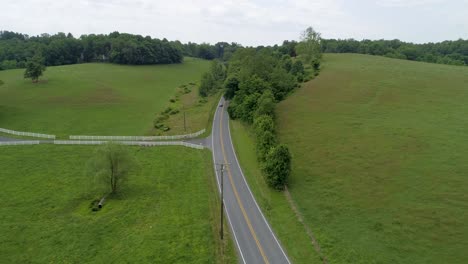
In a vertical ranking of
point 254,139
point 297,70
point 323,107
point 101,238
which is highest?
point 297,70

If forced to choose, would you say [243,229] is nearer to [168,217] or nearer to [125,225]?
[168,217]

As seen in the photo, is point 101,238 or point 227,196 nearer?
point 101,238

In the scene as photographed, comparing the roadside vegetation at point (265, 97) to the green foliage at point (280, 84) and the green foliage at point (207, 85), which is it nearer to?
the green foliage at point (280, 84)

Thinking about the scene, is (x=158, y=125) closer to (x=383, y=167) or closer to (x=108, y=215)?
(x=108, y=215)

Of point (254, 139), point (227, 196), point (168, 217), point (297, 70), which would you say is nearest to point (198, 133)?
point (254, 139)

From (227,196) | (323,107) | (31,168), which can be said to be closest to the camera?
(227,196)

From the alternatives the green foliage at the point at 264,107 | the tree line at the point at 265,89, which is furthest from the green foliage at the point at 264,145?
the green foliage at the point at 264,107

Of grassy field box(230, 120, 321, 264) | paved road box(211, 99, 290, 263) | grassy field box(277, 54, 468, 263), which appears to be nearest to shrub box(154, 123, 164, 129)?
paved road box(211, 99, 290, 263)
